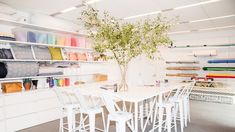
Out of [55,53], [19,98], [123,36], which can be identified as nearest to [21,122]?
[19,98]

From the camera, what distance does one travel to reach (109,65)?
6848 millimetres

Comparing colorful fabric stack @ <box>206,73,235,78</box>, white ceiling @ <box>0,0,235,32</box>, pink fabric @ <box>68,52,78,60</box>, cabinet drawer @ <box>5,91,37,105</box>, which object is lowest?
cabinet drawer @ <box>5,91,37,105</box>

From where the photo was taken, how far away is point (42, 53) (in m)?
4.48

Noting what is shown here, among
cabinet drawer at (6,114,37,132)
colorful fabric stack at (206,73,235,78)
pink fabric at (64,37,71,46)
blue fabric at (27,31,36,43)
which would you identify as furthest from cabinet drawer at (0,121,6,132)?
colorful fabric stack at (206,73,235,78)

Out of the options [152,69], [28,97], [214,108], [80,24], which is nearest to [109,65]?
[80,24]

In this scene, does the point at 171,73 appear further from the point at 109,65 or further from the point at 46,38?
the point at 46,38

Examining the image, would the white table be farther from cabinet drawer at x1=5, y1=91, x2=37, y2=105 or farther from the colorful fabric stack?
the colorful fabric stack

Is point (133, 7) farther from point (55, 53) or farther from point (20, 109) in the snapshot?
point (20, 109)

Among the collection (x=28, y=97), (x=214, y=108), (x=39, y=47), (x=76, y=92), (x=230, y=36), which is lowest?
(x=214, y=108)

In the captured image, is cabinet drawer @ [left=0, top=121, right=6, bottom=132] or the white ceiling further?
the white ceiling

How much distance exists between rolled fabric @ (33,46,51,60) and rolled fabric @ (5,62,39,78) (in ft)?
0.68

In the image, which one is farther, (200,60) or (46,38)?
(200,60)

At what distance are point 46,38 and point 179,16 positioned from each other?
3598 millimetres

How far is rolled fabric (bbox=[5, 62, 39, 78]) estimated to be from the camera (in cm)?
385
